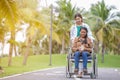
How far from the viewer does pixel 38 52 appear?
73.5 metres

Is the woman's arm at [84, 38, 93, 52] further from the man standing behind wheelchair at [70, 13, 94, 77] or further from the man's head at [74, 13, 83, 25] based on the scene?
the man's head at [74, 13, 83, 25]

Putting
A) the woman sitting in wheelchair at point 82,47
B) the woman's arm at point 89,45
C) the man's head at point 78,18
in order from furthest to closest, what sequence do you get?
1. the man's head at point 78,18
2. the woman's arm at point 89,45
3. the woman sitting in wheelchair at point 82,47

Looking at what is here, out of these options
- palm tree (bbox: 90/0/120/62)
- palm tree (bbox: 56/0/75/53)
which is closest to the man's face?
palm tree (bbox: 90/0/120/62)

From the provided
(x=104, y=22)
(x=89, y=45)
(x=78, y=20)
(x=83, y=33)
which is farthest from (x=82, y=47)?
(x=104, y=22)

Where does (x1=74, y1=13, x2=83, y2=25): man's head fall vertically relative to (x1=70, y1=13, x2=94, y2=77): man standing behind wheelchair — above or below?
above

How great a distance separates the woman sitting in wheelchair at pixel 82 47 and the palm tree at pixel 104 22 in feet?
128

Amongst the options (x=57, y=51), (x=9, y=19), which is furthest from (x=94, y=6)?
(x=9, y=19)

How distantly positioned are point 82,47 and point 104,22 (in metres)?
41.6

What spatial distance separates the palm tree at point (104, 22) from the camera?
51.4 metres

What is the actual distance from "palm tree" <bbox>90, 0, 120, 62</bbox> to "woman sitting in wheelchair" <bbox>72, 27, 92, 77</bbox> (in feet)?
128

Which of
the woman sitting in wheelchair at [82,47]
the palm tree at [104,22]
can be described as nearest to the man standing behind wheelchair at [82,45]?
the woman sitting in wheelchair at [82,47]

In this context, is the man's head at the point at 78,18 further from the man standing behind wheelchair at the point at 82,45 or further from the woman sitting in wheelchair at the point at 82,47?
the woman sitting in wheelchair at the point at 82,47

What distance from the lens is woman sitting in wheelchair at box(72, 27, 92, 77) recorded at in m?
11.3

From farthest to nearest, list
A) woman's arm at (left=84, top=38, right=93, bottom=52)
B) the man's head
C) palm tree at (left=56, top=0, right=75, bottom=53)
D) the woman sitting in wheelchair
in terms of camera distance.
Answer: palm tree at (left=56, top=0, right=75, bottom=53) < the man's head < woman's arm at (left=84, top=38, right=93, bottom=52) < the woman sitting in wheelchair
